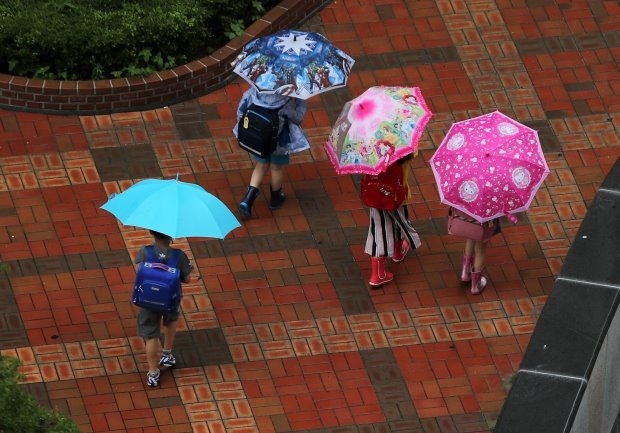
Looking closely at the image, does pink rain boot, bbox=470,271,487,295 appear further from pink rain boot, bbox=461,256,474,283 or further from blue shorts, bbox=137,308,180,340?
blue shorts, bbox=137,308,180,340

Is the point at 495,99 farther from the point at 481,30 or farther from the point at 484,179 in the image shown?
the point at 484,179

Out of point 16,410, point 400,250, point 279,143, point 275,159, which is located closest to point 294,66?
point 279,143

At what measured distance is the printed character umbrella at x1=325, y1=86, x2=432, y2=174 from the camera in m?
12.6

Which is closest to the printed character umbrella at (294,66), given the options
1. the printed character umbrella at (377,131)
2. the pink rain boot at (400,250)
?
the printed character umbrella at (377,131)

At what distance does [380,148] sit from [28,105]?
149 inches

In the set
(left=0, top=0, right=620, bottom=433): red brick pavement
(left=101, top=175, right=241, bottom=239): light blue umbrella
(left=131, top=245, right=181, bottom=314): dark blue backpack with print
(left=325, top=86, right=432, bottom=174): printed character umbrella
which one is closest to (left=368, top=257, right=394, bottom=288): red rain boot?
(left=0, top=0, right=620, bottom=433): red brick pavement

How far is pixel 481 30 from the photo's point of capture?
52.9ft

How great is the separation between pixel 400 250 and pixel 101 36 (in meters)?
3.37

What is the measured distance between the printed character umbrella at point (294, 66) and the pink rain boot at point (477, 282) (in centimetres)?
181

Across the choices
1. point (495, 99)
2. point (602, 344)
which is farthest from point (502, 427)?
point (495, 99)

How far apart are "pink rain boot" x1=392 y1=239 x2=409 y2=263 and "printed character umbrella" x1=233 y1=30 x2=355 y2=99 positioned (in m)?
1.34

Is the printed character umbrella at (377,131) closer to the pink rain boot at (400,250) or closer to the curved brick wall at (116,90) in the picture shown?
the pink rain boot at (400,250)

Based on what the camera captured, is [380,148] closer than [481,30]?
Yes

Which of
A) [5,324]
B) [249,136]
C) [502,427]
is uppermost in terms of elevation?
[502,427]
